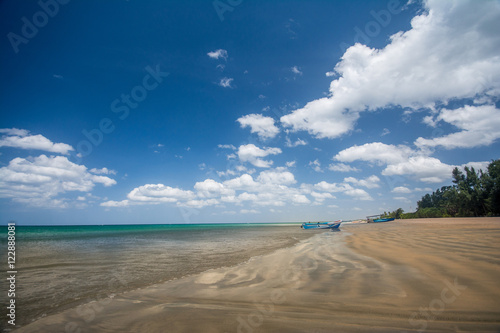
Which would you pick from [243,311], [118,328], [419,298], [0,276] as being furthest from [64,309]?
[419,298]

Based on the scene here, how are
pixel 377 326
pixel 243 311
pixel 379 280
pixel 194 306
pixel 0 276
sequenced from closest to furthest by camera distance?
pixel 377 326 → pixel 243 311 → pixel 194 306 → pixel 379 280 → pixel 0 276

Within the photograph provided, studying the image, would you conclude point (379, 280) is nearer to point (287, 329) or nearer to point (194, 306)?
point (287, 329)

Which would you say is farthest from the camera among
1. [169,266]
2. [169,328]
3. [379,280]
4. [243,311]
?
[169,266]

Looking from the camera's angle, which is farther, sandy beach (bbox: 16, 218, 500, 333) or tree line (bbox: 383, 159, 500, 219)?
tree line (bbox: 383, 159, 500, 219)

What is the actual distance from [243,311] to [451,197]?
292 ft

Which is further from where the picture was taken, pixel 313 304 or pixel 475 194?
pixel 475 194

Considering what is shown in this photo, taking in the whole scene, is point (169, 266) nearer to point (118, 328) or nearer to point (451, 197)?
point (118, 328)

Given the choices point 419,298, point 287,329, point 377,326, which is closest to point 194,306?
point 287,329

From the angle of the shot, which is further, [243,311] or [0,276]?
[0,276]

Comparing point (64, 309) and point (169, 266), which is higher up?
point (64, 309)

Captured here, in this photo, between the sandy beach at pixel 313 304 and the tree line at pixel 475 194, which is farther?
the tree line at pixel 475 194

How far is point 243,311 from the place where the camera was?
491 cm

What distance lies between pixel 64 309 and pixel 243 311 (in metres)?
4.66

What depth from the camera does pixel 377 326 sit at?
3.91 metres
